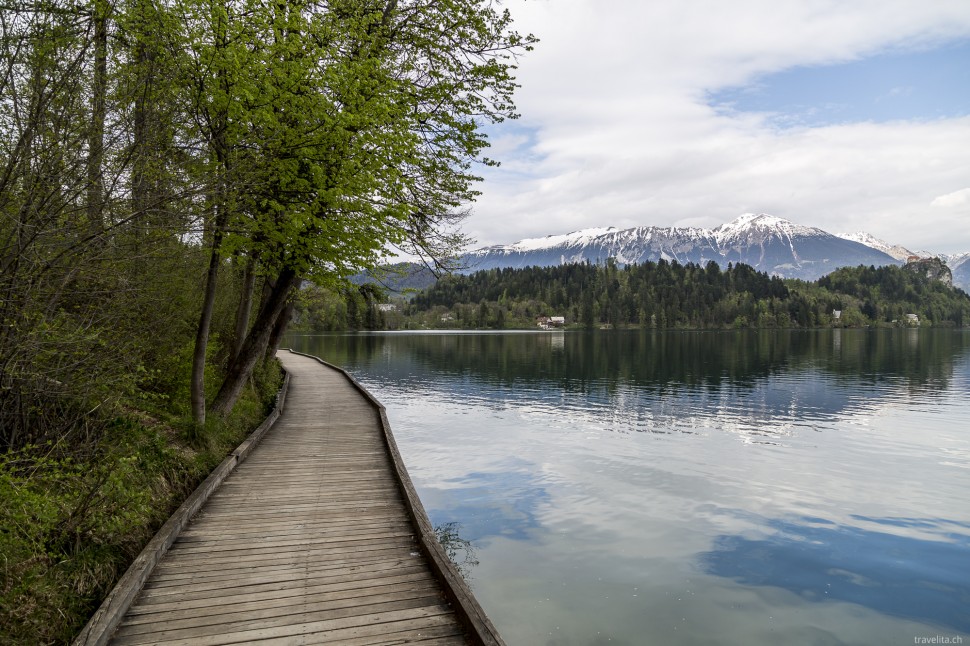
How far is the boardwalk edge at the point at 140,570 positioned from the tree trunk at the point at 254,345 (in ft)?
10.9

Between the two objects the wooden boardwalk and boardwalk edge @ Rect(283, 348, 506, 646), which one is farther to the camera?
the wooden boardwalk

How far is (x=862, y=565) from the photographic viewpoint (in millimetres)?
10969

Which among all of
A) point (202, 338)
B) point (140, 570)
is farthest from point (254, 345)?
point (140, 570)

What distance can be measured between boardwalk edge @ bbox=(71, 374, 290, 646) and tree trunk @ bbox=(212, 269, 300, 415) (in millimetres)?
3318

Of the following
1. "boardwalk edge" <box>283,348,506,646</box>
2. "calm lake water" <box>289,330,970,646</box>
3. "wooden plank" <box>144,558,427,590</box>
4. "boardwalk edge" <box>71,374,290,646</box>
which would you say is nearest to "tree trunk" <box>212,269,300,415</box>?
"boardwalk edge" <box>71,374,290,646</box>

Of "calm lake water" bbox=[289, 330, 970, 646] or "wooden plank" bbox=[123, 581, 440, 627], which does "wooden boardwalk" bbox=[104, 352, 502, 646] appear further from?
"calm lake water" bbox=[289, 330, 970, 646]

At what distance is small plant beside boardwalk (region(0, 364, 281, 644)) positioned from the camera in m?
4.92

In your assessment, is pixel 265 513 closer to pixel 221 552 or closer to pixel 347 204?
pixel 221 552

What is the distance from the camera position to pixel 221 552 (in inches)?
271

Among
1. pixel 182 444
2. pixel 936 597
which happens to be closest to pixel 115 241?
pixel 182 444

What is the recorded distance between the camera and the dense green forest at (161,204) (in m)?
4.98

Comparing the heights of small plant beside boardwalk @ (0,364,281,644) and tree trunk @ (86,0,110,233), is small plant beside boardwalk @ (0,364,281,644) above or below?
below

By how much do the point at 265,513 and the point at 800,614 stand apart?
30.1 feet

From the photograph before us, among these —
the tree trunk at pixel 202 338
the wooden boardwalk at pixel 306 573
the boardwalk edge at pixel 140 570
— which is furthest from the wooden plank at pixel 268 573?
the tree trunk at pixel 202 338
